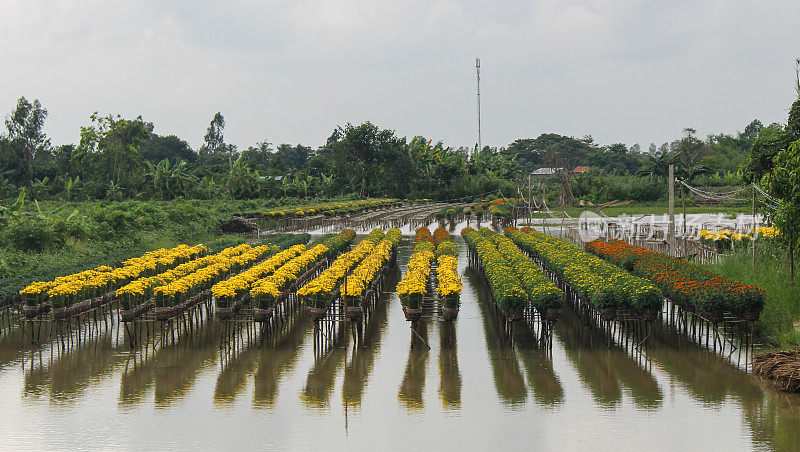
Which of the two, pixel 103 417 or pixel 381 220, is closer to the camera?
pixel 103 417

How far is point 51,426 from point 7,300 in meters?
9.72

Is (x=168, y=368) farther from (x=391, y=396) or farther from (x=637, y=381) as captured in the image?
(x=637, y=381)

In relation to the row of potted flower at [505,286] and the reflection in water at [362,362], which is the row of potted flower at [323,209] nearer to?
the row of potted flower at [505,286]

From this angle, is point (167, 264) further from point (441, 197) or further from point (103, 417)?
point (441, 197)

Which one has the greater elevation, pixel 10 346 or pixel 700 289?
pixel 700 289

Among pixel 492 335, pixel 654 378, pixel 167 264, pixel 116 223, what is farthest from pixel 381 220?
pixel 654 378

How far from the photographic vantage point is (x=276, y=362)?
18.8 meters

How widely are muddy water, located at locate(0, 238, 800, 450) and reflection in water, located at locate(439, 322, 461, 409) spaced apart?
5 cm

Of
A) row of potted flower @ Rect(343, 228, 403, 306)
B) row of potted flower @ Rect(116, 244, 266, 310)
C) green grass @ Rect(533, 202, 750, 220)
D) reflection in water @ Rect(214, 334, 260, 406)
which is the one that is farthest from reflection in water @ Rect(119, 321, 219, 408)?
green grass @ Rect(533, 202, 750, 220)

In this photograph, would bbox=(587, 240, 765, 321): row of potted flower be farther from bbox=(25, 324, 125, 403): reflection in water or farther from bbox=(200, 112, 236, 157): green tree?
bbox=(200, 112, 236, 157): green tree

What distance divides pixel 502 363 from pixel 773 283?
9580mm

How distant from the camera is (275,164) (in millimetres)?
103625

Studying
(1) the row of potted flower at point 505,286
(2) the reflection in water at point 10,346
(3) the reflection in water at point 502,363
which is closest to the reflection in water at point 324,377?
(3) the reflection in water at point 502,363

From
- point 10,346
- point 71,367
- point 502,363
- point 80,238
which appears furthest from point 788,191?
point 80,238
